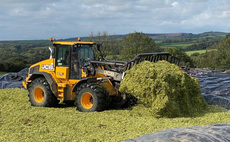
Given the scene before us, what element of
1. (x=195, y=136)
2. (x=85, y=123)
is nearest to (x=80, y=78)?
(x=85, y=123)

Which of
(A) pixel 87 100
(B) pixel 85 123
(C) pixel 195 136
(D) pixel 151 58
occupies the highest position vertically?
(D) pixel 151 58

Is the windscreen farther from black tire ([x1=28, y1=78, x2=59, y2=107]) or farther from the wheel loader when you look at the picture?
black tire ([x1=28, y1=78, x2=59, y2=107])

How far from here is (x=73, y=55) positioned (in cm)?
927

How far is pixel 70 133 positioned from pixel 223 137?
3.57 meters

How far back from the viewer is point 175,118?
291 inches

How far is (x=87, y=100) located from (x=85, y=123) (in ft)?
6.09

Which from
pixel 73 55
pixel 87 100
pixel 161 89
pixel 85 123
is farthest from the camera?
pixel 73 55

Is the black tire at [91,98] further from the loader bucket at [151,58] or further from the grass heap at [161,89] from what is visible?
the loader bucket at [151,58]

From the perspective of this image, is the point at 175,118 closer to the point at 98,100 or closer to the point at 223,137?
the point at 98,100

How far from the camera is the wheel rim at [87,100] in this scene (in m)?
8.71

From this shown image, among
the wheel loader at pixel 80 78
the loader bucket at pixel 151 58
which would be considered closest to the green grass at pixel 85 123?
the wheel loader at pixel 80 78

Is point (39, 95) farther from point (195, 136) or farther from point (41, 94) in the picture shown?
point (195, 136)

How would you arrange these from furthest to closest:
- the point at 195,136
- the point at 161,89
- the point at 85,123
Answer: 1. the point at 161,89
2. the point at 85,123
3. the point at 195,136

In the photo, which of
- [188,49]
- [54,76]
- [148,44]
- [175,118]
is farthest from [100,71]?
[188,49]
